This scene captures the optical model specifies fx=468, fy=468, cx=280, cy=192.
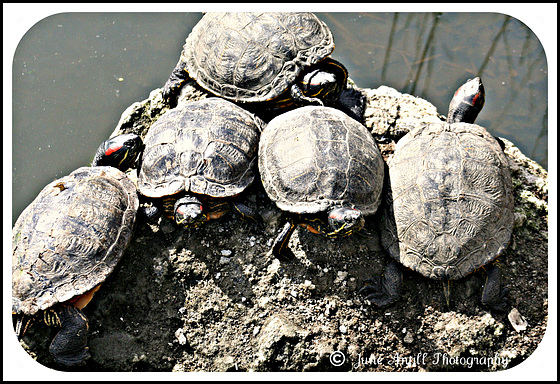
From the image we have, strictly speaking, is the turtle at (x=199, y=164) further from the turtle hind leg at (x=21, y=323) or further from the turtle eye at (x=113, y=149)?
the turtle hind leg at (x=21, y=323)

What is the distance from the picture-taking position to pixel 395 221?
13.9 feet

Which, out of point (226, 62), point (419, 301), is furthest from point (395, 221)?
point (226, 62)

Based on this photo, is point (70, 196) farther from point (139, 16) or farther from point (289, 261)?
point (139, 16)

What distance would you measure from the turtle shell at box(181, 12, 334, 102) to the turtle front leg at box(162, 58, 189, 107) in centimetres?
31

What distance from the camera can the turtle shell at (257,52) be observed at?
4.90 meters

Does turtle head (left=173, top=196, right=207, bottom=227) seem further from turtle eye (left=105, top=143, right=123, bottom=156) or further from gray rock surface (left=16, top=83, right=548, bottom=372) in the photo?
turtle eye (left=105, top=143, right=123, bottom=156)

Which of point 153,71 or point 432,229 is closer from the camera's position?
point 432,229

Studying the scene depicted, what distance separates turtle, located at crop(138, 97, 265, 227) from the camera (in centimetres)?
418

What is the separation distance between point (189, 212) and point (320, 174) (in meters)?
1.19

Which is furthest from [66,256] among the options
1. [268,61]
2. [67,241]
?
[268,61]

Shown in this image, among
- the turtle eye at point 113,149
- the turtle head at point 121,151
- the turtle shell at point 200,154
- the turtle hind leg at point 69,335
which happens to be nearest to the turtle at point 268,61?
the turtle shell at point 200,154

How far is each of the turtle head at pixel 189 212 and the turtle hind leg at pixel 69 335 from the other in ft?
3.76

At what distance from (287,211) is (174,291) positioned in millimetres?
1265

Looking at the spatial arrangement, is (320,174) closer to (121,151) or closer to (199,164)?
(199,164)
